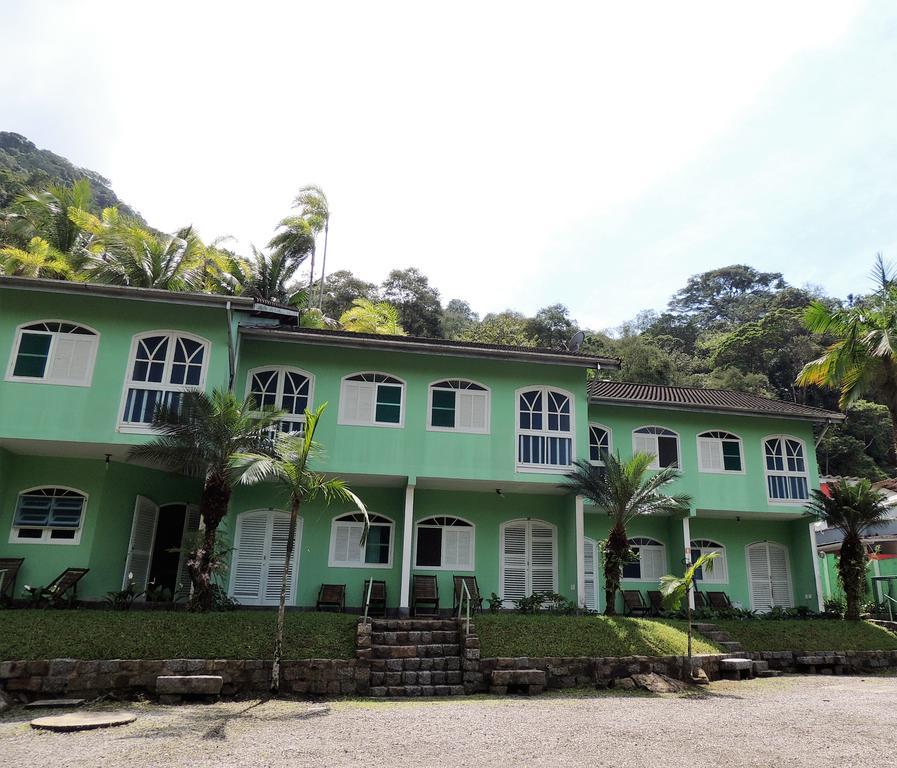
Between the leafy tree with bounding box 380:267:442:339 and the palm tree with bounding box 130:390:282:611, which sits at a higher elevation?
the leafy tree with bounding box 380:267:442:339

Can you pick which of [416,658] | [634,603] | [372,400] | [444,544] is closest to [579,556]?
[634,603]

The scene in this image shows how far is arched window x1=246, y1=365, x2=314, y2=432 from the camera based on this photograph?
606 inches

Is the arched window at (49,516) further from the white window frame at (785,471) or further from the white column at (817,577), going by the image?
the white column at (817,577)

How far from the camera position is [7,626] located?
34.9 ft

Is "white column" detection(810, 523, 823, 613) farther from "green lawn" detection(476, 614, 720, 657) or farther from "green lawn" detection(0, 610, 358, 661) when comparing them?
"green lawn" detection(0, 610, 358, 661)

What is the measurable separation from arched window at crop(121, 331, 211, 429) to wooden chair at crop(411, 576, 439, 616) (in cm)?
651

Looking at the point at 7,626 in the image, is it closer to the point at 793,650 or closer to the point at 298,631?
the point at 298,631

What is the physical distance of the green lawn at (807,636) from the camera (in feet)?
46.8

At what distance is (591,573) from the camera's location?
57.5 feet

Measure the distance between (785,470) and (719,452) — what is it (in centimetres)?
187

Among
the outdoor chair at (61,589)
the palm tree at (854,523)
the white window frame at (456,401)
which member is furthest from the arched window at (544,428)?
the outdoor chair at (61,589)

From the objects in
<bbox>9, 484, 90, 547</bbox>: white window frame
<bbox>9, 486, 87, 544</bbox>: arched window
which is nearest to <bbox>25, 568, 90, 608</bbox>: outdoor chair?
<bbox>9, 484, 90, 547</bbox>: white window frame

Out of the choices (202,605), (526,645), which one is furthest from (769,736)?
(202,605)

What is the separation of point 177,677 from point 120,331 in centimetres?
733
